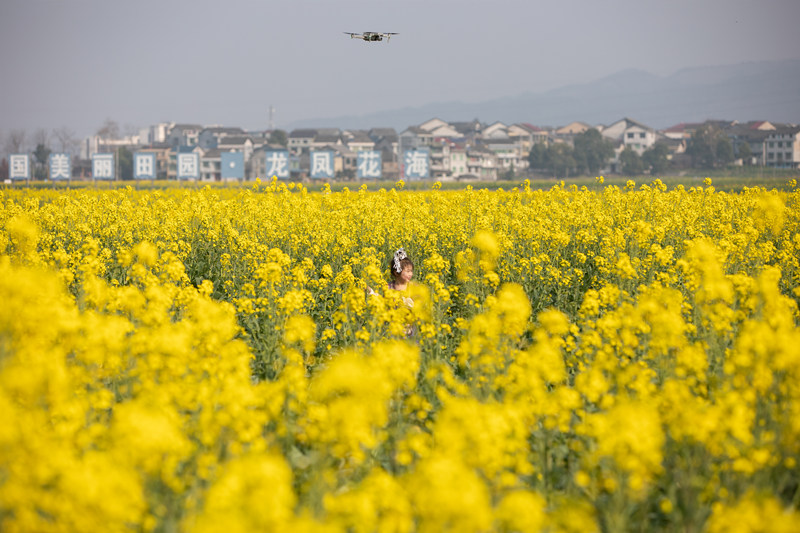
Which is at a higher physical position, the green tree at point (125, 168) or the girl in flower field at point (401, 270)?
the green tree at point (125, 168)

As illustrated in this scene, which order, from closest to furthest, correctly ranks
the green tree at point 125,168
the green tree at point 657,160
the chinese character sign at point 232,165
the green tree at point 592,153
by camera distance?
the chinese character sign at point 232,165 < the green tree at point 657,160 < the green tree at point 125,168 < the green tree at point 592,153

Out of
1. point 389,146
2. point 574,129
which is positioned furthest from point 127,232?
point 574,129

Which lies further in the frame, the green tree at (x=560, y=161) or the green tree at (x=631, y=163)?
the green tree at (x=560, y=161)

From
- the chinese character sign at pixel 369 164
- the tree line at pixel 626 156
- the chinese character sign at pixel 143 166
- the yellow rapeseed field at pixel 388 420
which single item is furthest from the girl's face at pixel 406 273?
the tree line at pixel 626 156

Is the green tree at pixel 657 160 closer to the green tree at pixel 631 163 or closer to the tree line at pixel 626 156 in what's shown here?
the tree line at pixel 626 156

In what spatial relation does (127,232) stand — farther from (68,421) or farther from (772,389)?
(772,389)

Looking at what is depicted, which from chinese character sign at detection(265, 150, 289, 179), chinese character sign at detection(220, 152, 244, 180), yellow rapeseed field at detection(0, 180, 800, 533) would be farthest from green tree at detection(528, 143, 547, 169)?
yellow rapeseed field at detection(0, 180, 800, 533)

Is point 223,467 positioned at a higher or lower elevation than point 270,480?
lower
